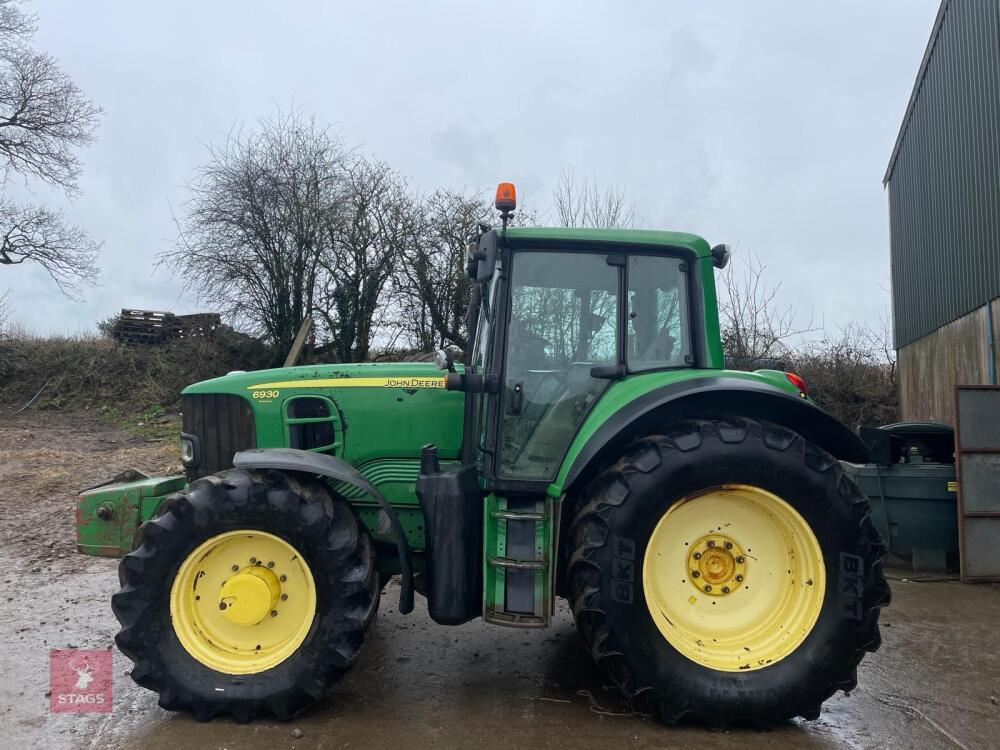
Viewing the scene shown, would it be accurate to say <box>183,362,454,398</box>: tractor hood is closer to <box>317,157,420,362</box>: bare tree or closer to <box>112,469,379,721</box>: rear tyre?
<box>112,469,379,721</box>: rear tyre

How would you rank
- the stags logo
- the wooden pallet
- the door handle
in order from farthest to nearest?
the wooden pallet → the door handle → the stags logo

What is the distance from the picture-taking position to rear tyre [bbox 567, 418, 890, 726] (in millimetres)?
3188

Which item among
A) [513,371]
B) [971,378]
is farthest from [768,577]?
[971,378]

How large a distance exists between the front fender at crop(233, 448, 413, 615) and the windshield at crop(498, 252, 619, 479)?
603 millimetres

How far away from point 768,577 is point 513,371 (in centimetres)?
156

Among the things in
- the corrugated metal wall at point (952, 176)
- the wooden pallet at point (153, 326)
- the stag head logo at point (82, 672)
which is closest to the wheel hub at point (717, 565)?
the stag head logo at point (82, 672)

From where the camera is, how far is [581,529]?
328 cm

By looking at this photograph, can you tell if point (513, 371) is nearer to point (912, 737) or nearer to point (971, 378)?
point (912, 737)

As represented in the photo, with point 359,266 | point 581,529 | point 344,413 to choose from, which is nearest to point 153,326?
point 359,266

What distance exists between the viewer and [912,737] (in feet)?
10.6

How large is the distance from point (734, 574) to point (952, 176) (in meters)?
10.9

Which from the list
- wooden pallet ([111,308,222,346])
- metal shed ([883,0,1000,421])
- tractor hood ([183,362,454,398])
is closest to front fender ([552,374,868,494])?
tractor hood ([183,362,454,398])

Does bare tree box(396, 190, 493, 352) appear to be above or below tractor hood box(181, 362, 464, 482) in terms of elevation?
above

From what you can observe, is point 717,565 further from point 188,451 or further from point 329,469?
point 188,451
